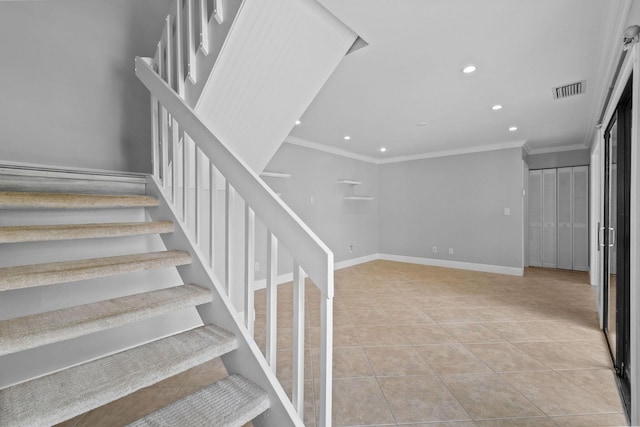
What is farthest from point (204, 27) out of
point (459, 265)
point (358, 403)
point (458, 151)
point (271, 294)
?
point (459, 265)

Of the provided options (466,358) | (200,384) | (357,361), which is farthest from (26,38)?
(466,358)

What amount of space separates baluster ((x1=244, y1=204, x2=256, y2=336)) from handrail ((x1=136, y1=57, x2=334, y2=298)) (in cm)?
8

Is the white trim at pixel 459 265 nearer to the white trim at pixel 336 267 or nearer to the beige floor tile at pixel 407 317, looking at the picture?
the white trim at pixel 336 267

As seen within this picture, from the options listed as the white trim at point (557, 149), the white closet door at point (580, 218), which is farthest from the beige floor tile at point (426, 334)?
the white trim at point (557, 149)

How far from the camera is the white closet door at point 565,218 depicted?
551cm

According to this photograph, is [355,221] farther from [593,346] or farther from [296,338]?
[296,338]

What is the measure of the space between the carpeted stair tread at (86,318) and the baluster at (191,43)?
1.43 meters

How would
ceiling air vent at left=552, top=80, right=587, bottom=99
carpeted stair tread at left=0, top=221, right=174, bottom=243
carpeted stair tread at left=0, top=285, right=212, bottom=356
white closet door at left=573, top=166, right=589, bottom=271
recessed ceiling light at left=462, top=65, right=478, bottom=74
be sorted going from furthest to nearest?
white closet door at left=573, top=166, right=589, bottom=271, ceiling air vent at left=552, top=80, right=587, bottom=99, recessed ceiling light at left=462, top=65, right=478, bottom=74, carpeted stair tread at left=0, top=221, right=174, bottom=243, carpeted stair tread at left=0, top=285, right=212, bottom=356

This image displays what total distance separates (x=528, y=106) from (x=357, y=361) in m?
3.50

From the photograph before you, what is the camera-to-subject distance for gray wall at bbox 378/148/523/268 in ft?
17.1

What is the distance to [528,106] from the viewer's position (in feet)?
11.3

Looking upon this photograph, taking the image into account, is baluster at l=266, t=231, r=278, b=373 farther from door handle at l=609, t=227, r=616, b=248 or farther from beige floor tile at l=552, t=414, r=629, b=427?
door handle at l=609, t=227, r=616, b=248

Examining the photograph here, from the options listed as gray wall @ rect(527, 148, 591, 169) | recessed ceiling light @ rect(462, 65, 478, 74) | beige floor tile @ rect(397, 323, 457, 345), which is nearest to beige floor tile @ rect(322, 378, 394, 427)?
beige floor tile @ rect(397, 323, 457, 345)

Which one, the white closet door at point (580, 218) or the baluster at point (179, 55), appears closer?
the baluster at point (179, 55)
